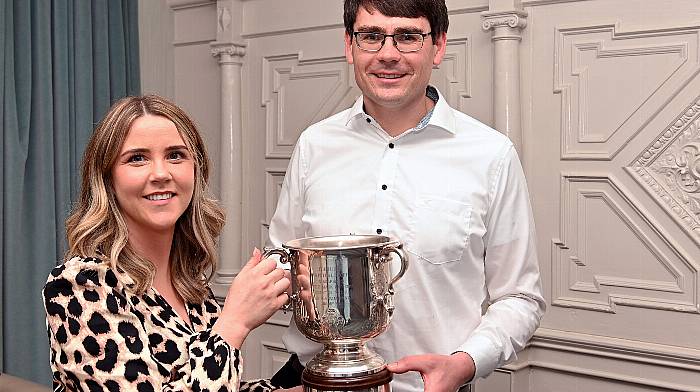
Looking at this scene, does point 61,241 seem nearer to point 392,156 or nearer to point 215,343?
point 392,156

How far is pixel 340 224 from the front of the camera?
195 cm

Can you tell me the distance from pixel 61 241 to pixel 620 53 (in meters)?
2.19

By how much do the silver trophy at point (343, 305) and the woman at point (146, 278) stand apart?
11cm

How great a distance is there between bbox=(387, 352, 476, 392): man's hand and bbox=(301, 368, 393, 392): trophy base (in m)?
0.05

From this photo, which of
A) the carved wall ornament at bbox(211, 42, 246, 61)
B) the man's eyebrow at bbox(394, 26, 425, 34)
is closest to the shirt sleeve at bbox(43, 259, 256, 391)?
the man's eyebrow at bbox(394, 26, 425, 34)

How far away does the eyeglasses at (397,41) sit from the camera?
186 centimetres

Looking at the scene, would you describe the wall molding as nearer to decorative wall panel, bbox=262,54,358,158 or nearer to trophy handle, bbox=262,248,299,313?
decorative wall panel, bbox=262,54,358,158

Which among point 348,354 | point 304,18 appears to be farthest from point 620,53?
point 348,354

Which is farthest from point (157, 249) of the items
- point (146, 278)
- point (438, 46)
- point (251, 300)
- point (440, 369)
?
point (438, 46)

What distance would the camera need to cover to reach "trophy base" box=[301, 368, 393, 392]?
4.57 feet

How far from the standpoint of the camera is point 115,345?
1368 mm

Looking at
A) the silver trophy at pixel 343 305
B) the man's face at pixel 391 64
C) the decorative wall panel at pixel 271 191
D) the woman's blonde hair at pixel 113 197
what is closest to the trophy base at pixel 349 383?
the silver trophy at pixel 343 305

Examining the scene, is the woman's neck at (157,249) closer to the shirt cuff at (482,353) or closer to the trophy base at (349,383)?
the trophy base at (349,383)

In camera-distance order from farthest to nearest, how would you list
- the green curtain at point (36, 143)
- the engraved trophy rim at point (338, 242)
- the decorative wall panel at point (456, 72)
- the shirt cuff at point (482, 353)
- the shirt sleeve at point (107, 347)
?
the green curtain at point (36, 143), the decorative wall panel at point (456, 72), the shirt cuff at point (482, 353), the engraved trophy rim at point (338, 242), the shirt sleeve at point (107, 347)
